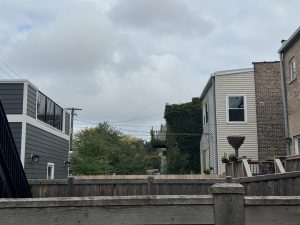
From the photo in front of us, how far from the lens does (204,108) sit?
27.3 m

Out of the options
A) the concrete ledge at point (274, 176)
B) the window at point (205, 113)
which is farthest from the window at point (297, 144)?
the window at point (205, 113)

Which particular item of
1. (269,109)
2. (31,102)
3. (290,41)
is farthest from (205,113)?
(31,102)

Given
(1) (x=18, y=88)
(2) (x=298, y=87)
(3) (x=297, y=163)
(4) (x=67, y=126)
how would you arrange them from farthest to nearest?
(4) (x=67, y=126) → (1) (x=18, y=88) → (2) (x=298, y=87) → (3) (x=297, y=163)

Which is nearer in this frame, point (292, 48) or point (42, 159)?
point (292, 48)

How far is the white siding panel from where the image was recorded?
2303 centimetres

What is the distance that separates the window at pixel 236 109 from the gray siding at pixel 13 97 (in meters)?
11.1

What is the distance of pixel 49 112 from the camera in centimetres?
2145

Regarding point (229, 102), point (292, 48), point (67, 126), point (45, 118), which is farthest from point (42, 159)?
point (292, 48)

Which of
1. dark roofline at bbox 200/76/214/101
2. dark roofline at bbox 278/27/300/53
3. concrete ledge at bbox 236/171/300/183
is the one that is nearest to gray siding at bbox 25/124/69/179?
dark roofline at bbox 200/76/214/101

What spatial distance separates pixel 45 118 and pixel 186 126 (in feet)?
37.7

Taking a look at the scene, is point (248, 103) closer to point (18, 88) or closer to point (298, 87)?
point (298, 87)

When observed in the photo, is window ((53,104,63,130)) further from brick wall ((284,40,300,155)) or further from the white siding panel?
brick wall ((284,40,300,155))

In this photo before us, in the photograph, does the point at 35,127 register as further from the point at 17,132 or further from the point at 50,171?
the point at 50,171

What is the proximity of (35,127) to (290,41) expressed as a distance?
1086 centimetres
